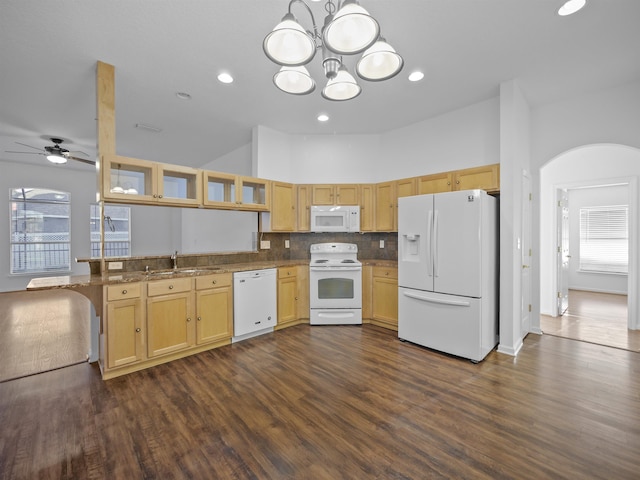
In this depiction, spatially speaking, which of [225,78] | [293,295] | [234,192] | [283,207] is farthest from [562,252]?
[225,78]

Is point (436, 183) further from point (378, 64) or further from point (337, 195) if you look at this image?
point (378, 64)

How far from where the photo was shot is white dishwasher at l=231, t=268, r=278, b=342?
3.56 m

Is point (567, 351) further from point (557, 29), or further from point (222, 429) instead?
point (222, 429)

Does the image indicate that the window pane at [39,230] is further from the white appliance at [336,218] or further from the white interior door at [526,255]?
the white interior door at [526,255]

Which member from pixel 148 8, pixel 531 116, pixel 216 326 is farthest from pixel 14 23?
pixel 531 116

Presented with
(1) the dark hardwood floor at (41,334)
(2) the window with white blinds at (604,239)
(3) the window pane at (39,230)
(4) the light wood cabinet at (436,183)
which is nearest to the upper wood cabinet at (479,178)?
(4) the light wood cabinet at (436,183)

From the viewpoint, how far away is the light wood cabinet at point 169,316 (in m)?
2.90

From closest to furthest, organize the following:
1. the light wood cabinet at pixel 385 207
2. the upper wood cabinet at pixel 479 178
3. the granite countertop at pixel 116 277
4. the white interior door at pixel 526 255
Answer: the granite countertop at pixel 116 277
the upper wood cabinet at pixel 479 178
the white interior door at pixel 526 255
the light wood cabinet at pixel 385 207

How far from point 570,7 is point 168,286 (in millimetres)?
4104

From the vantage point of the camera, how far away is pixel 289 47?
173 centimetres

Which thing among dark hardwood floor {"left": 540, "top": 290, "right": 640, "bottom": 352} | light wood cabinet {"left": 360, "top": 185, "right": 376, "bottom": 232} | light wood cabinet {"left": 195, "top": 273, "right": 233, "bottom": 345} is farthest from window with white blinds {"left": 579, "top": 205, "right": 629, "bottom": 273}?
light wood cabinet {"left": 195, "top": 273, "right": 233, "bottom": 345}

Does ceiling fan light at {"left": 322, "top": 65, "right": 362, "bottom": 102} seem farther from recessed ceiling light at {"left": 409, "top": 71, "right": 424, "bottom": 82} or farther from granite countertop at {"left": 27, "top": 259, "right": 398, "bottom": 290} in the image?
granite countertop at {"left": 27, "top": 259, "right": 398, "bottom": 290}

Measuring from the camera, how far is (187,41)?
8.21 feet

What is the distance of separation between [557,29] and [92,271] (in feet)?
15.7
